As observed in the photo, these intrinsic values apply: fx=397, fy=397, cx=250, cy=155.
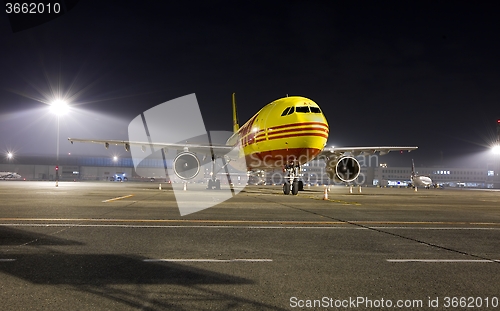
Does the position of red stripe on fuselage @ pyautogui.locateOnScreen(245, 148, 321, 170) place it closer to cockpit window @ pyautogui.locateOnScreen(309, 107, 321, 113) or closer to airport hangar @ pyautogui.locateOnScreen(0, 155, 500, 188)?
cockpit window @ pyautogui.locateOnScreen(309, 107, 321, 113)

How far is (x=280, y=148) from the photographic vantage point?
2127 cm

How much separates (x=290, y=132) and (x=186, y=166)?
803 centimetres

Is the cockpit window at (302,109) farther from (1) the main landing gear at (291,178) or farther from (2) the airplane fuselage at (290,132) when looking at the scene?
(1) the main landing gear at (291,178)

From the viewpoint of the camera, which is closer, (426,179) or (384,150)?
(384,150)

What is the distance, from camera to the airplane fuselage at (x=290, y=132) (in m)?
20.4

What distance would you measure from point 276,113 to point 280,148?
1.95m

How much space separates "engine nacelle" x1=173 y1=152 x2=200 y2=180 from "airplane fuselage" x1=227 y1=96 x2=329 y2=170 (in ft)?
14.4

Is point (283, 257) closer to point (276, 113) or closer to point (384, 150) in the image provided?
point (276, 113)

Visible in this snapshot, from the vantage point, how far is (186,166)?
25328 mm

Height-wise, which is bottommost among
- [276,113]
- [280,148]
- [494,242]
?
[494,242]

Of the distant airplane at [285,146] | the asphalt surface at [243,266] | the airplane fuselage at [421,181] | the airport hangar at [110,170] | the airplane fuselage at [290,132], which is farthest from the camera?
the airport hangar at [110,170]

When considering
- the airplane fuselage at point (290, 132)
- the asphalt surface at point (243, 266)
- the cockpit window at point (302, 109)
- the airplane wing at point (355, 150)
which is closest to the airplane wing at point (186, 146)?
the airplane fuselage at point (290, 132)

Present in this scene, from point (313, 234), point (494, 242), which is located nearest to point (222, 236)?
point (313, 234)

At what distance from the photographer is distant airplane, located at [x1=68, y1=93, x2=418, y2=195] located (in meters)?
20.5
